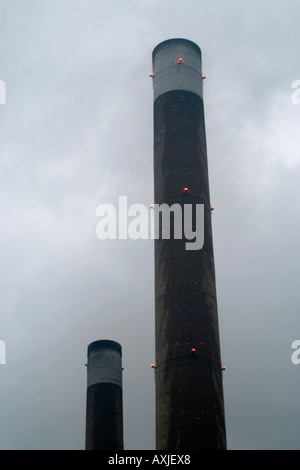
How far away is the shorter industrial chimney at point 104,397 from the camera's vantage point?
41625 mm

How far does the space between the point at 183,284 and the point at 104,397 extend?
59.7 feet

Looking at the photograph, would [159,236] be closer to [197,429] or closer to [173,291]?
[173,291]

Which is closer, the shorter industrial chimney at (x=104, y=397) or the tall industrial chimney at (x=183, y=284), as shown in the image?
the tall industrial chimney at (x=183, y=284)

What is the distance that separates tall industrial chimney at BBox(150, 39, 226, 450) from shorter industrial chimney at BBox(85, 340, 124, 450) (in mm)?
16360

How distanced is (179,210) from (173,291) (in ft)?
12.5

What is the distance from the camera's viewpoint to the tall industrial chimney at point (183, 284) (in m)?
25.3

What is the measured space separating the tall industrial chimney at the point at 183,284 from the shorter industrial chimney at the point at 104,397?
16.4 metres

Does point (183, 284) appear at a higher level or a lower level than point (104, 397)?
higher

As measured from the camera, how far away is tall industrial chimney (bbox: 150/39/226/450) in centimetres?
2530

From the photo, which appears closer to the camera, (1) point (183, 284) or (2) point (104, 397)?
(1) point (183, 284)

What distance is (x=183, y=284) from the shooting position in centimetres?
2733

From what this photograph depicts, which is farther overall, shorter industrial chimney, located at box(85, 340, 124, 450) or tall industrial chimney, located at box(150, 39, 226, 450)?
shorter industrial chimney, located at box(85, 340, 124, 450)

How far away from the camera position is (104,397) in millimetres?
42812
